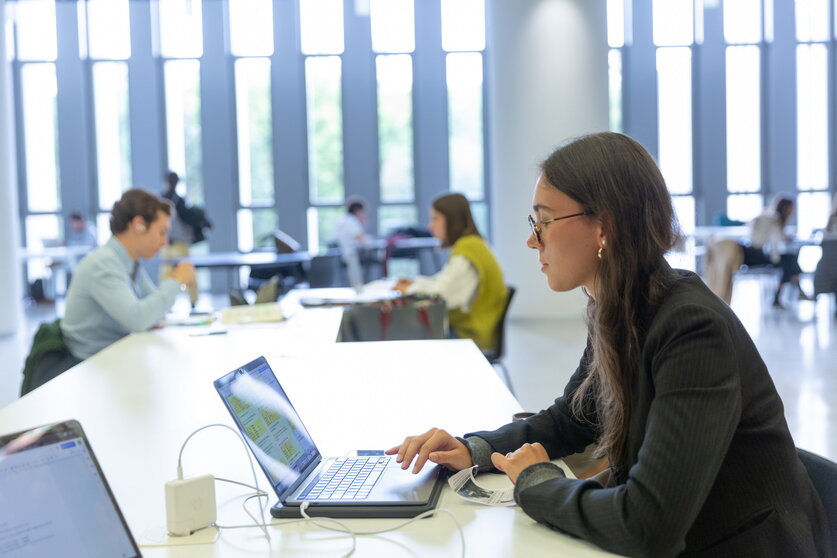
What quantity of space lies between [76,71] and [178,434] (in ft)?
37.9

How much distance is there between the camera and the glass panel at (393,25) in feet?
41.0

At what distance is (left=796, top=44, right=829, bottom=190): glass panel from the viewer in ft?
41.6

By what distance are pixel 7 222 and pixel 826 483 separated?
8.35 meters

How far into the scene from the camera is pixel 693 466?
1.17m

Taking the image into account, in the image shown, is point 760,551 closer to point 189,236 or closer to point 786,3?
point 189,236

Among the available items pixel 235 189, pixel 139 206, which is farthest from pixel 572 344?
pixel 235 189

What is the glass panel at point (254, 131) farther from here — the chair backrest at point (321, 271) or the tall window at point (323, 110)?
the chair backrest at point (321, 271)

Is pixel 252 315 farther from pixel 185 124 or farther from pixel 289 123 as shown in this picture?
pixel 185 124

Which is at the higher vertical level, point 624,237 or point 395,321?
point 624,237

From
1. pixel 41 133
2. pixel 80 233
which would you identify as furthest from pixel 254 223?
pixel 41 133

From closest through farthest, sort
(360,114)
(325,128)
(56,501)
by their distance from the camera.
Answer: (56,501) → (360,114) → (325,128)

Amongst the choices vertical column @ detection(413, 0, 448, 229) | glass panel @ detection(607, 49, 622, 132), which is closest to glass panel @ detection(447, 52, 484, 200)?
vertical column @ detection(413, 0, 448, 229)

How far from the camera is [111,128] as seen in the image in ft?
40.8

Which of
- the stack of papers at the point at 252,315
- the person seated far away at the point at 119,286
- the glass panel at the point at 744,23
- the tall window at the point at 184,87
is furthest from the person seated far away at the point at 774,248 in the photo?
the tall window at the point at 184,87
